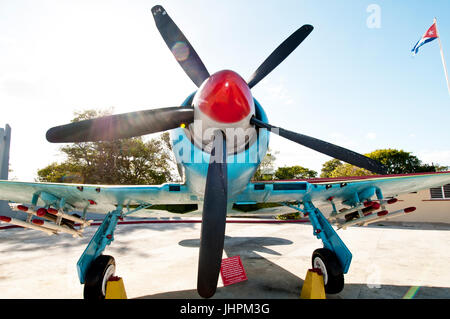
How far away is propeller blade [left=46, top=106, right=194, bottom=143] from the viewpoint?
3.08 metres

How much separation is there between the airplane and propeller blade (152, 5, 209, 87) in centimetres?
2

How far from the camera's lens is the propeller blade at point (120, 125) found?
3.08m

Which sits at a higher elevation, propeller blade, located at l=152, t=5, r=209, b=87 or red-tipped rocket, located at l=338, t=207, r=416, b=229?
propeller blade, located at l=152, t=5, r=209, b=87

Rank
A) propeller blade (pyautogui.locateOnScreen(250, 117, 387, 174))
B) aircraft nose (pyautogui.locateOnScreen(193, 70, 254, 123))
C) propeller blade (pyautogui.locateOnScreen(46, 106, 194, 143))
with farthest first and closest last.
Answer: propeller blade (pyautogui.locateOnScreen(250, 117, 387, 174)), propeller blade (pyautogui.locateOnScreen(46, 106, 194, 143)), aircraft nose (pyautogui.locateOnScreen(193, 70, 254, 123))

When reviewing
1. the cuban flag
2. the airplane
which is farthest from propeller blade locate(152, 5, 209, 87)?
the cuban flag

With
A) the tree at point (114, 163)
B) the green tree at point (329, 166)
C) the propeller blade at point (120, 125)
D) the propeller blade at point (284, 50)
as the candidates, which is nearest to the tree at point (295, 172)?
the green tree at point (329, 166)

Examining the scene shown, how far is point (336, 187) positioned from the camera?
184 inches

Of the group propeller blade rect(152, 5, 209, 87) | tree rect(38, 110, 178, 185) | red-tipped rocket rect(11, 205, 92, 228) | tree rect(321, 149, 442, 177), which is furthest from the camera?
tree rect(321, 149, 442, 177)

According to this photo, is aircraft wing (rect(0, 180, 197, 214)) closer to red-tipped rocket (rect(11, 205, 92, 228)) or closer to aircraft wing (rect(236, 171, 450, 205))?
red-tipped rocket (rect(11, 205, 92, 228))

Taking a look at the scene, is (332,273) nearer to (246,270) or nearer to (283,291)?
(283,291)

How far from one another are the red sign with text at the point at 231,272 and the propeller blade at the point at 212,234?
2690 mm

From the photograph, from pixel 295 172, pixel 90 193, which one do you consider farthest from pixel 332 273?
pixel 295 172

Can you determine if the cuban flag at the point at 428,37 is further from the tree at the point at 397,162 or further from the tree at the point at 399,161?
the tree at the point at 399,161

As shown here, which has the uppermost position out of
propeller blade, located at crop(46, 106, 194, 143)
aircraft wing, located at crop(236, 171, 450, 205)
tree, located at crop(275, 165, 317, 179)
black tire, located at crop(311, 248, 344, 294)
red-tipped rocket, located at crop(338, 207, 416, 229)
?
tree, located at crop(275, 165, 317, 179)
